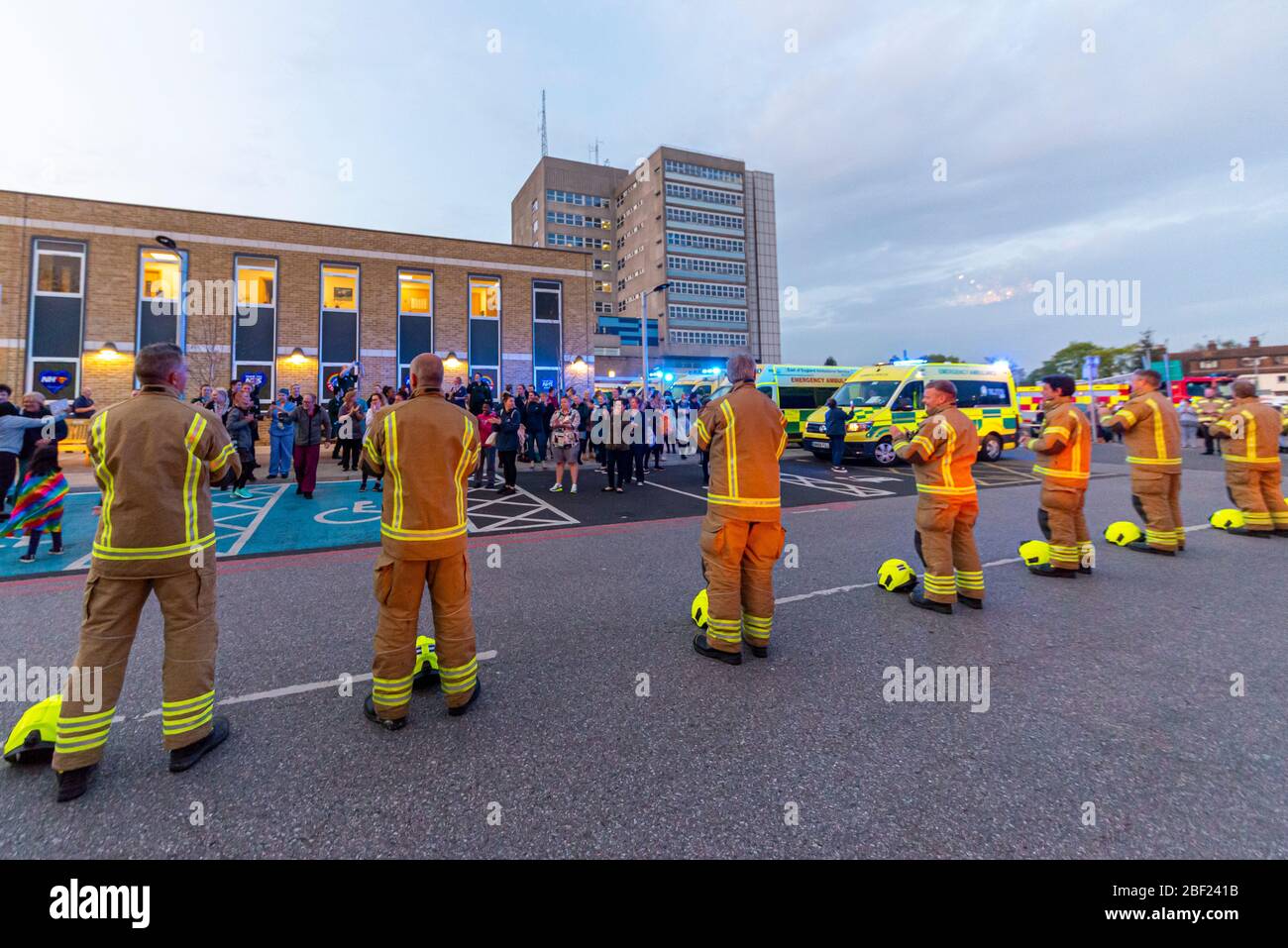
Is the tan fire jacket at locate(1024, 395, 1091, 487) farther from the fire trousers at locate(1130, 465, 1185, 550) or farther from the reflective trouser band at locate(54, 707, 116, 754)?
the reflective trouser band at locate(54, 707, 116, 754)

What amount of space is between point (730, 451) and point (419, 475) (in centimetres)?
205

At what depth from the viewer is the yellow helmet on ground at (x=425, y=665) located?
3.47 meters

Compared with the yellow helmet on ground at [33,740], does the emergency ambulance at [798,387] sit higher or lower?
higher

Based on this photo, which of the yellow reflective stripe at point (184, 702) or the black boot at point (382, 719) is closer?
the yellow reflective stripe at point (184, 702)

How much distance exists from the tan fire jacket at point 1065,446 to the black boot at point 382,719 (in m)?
6.08

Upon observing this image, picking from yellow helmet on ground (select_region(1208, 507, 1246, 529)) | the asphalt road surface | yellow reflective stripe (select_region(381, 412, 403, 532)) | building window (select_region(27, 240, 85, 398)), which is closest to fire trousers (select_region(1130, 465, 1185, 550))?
the asphalt road surface

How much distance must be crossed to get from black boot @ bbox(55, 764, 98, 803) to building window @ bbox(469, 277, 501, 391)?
22.8 metres

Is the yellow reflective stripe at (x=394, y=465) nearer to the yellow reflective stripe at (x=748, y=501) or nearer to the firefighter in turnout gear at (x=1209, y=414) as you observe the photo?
the yellow reflective stripe at (x=748, y=501)

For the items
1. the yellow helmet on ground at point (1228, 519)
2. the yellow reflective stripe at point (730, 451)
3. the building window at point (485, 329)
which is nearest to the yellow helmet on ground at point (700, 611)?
the yellow reflective stripe at point (730, 451)

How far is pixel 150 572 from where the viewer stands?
2623 millimetres

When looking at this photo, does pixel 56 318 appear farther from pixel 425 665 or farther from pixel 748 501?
pixel 748 501
